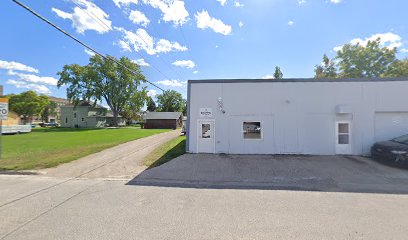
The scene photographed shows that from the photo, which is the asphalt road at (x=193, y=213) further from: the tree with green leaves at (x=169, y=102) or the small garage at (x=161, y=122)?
the tree with green leaves at (x=169, y=102)

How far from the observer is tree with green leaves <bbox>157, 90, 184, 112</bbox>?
72.0m

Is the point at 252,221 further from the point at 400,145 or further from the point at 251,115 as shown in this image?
the point at 400,145

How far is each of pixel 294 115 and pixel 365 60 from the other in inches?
1203

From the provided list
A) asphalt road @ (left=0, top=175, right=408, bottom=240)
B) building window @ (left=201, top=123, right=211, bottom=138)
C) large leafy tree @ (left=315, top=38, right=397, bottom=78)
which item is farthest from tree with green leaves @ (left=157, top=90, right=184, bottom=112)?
asphalt road @ (left=0, top=175, right=408, bottom=240)

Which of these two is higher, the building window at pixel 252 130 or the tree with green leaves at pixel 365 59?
the tree with green leaves at pixel 365 59

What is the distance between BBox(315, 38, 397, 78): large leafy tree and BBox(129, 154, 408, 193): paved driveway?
2964 centimetres

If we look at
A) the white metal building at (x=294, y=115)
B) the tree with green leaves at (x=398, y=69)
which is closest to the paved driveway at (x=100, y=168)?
the white metal building at (x=294, y=115)

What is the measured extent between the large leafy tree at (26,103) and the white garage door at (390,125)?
215 ft

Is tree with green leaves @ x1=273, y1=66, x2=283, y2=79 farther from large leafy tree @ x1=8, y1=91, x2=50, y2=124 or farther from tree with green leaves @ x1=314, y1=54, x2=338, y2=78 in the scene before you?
large leafy tree @ x1=8, y1=91, x2=50, y2=124

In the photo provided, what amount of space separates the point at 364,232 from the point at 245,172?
13.8 feet

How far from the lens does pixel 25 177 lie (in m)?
7.09

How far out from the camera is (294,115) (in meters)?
10.7

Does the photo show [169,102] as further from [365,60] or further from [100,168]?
[100,168]

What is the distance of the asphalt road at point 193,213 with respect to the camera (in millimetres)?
3334
